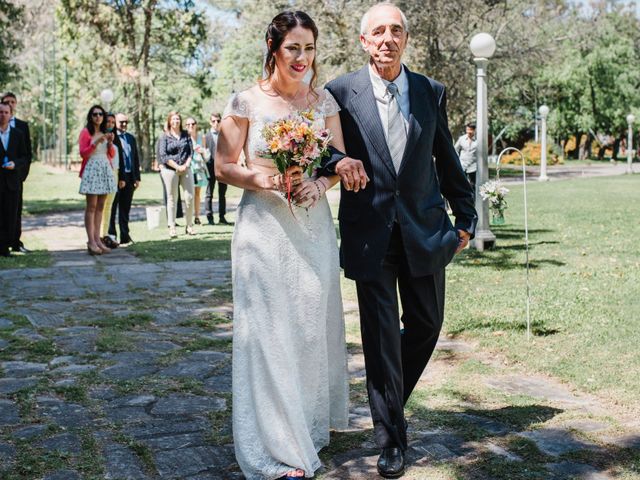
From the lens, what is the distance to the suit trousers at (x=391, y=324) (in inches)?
160

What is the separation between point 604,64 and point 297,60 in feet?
215

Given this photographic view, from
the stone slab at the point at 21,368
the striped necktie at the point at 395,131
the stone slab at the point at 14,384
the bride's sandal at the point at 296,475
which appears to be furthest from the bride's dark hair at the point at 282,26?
the stone slab at the point at 21,368

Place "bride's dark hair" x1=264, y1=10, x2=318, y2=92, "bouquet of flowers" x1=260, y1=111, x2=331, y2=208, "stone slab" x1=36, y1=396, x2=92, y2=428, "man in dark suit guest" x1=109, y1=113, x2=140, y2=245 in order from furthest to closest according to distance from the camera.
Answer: "man in dark suit guest" x1=109, y1=113, x2=140, y2=245 < "stone slab" x1=36, y1=396, x2=92, y2=428 < "bride's dark hair" x1=264, y1=10, x2=318, y2=92 < "bouquet of flowers" x1=260, y1=111, x2=331, y2=208

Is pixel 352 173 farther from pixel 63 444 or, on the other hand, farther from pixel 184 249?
pixel 184 249

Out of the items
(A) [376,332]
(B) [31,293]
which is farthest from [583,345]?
(B) [31,293]

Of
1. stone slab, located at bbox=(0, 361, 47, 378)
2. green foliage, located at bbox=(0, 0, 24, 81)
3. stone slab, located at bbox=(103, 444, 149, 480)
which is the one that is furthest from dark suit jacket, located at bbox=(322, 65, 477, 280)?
green foliage, located at bbox=(0, 0, 24, 81)

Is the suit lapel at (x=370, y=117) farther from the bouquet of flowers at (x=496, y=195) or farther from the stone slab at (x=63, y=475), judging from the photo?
the bouquet of flowers at (x=496, y=195)

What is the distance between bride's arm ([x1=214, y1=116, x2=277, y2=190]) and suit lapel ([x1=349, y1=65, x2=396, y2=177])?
0.56 metres

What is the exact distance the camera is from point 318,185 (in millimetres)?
3879

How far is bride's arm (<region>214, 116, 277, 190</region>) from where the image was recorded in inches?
152

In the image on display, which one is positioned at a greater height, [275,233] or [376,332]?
[275,233]

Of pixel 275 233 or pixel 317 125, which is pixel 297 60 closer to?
pixel 317 125

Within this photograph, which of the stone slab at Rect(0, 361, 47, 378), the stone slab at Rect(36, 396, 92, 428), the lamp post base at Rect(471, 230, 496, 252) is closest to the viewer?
the stone slab at Rect(36, 396, 92, 428)

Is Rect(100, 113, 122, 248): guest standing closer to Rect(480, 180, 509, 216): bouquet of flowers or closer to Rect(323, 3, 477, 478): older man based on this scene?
Rect(480, 180, 509, 216): bouquet of flowers
